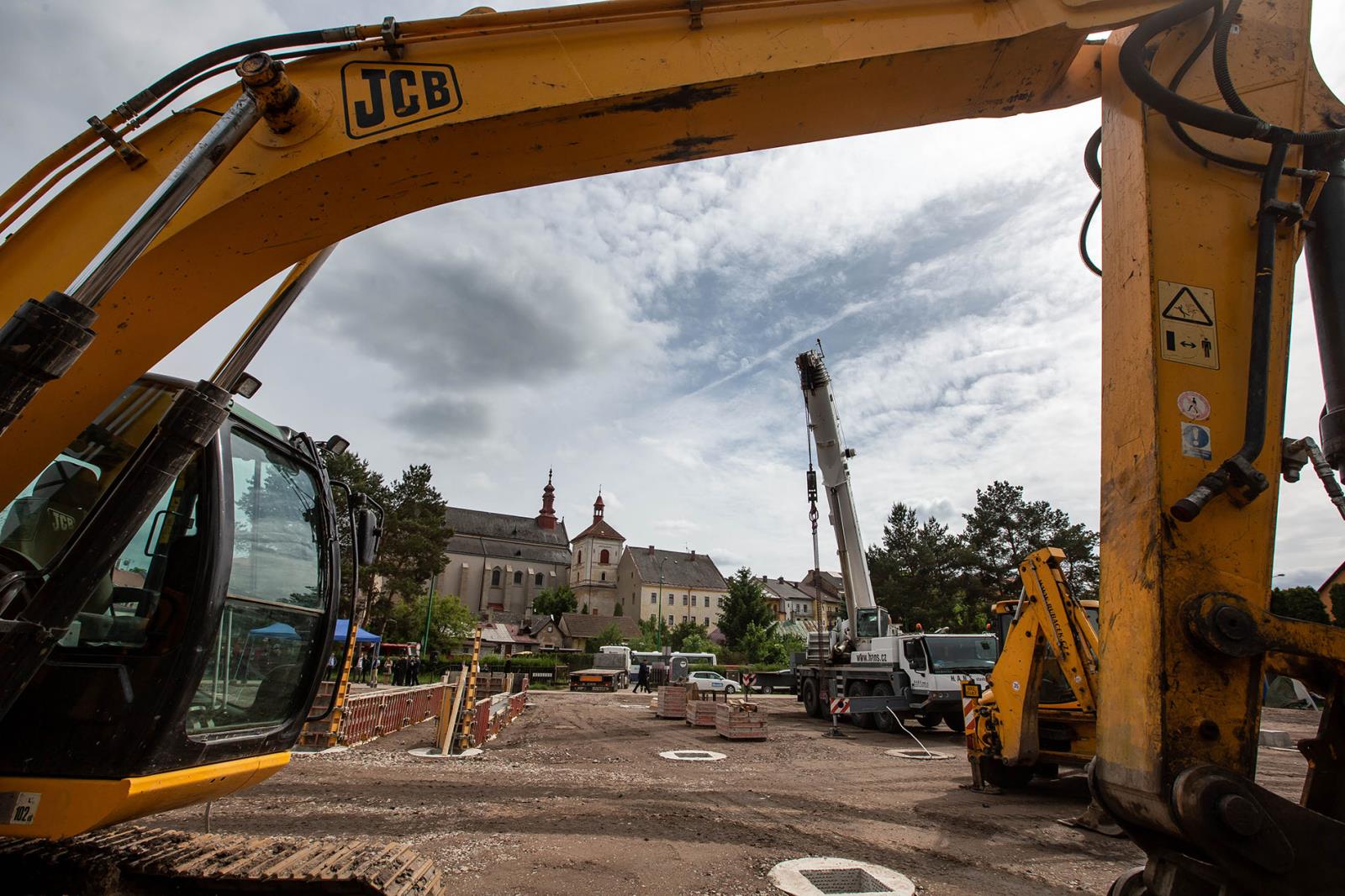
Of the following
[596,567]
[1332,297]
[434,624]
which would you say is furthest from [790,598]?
[1332,297]

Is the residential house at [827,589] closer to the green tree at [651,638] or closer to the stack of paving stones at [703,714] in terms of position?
the green tree at [651,638]

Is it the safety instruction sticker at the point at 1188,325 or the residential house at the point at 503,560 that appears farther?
the residential house at the point at 503,560

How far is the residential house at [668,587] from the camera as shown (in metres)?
81.8

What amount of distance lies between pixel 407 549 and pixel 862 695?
112 ft

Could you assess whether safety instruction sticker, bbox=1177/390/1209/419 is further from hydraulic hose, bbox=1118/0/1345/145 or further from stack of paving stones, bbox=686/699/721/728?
stack of paving stones, bbox=686/699/721/728

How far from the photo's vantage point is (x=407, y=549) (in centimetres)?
4453

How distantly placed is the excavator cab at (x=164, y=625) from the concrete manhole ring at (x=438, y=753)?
26.1 ft

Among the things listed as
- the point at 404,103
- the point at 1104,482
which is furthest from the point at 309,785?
the point at 1104,482

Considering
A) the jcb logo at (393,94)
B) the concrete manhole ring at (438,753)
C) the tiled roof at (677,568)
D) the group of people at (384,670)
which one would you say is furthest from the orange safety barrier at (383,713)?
the tiled roof at (677,568)

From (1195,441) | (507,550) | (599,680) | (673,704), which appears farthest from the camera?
(507,550)

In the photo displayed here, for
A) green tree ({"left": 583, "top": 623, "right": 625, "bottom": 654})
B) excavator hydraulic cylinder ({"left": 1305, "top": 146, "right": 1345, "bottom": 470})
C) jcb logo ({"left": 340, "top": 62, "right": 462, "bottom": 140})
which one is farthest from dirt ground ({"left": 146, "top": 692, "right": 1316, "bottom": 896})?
green tree ({"left": 583, "top": 623, "right": 625, "bottom": 654})

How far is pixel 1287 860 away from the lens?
1.98 meters

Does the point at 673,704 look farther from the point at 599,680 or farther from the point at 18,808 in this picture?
the point at 599,680

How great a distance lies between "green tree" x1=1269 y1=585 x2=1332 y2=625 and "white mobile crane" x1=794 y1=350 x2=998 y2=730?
89.7ft
